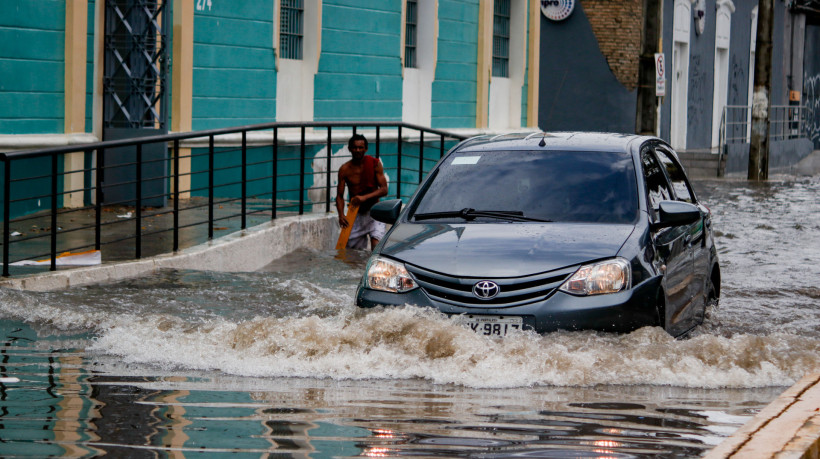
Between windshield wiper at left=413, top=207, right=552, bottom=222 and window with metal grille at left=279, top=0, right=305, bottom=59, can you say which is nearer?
windshield wiper at left=413, top=207, right=552, bottom=222

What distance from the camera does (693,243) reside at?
882 cm

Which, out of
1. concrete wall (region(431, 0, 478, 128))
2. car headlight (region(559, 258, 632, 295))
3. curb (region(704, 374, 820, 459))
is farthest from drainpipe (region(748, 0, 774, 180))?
curb (region(704, 374, 820, 459))

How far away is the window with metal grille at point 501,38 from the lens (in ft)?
83.0

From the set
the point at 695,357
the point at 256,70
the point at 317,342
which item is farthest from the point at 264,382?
the point at 256,70

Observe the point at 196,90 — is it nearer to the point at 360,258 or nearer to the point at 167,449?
the point at 360,258

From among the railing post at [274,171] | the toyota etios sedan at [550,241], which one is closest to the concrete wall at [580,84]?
the railing post at [274,171]

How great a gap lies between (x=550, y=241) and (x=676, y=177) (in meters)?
2.42

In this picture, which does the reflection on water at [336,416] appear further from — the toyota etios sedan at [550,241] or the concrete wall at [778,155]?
the concrete wall at [778,155]

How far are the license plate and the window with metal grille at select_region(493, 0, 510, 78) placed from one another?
1860cm

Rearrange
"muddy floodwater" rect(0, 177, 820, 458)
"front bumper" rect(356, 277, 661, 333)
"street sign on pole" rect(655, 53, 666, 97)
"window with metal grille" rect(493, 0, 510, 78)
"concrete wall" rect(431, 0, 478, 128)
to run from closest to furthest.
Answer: "muddy floodwater" rect(0, 177, 820, 458) → "front bumper" rect(356, 277, 661, 333) → "street sign on pole" rect(655, 53, 666, 97) → "concrete wall" rect(431, 0, 478, 128) → "window with metal grille" rect(493, 0, 510, 78)

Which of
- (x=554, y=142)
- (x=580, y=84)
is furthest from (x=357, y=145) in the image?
(x=580, y=84)

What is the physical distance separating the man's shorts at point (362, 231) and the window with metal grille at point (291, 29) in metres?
4.75

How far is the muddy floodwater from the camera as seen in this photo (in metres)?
5.20

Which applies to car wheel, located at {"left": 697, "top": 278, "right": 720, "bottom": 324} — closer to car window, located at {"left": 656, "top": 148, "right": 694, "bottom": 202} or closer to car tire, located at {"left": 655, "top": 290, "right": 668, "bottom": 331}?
car window, located at {"left": 656, "top": 148, "right": 694, "bottom": 202}
